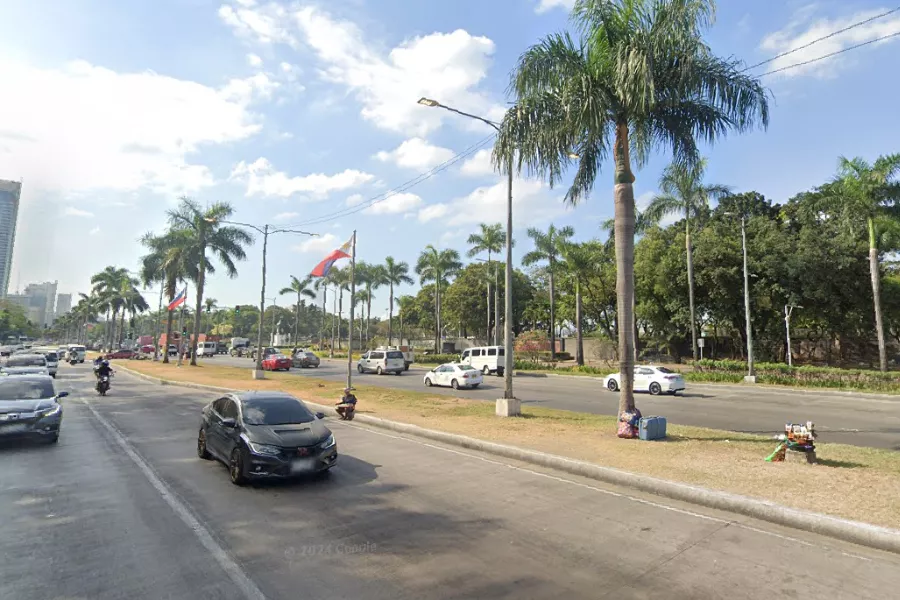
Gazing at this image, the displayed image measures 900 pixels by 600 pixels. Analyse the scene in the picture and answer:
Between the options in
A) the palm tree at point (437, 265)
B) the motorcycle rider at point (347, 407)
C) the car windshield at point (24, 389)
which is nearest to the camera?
the car windshield at point (24, 389)

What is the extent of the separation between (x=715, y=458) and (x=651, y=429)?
6.30 feet

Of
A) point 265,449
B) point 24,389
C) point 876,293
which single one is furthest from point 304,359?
point 876,293

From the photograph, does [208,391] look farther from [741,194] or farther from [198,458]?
[741,194]

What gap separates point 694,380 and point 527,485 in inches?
1051

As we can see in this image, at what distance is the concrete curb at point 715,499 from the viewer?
576 cm

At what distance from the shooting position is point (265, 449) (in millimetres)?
7582

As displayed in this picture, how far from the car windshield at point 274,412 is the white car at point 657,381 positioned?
786 inches

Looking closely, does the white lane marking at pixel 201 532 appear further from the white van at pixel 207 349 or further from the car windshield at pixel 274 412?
the white van at pixel 207 349

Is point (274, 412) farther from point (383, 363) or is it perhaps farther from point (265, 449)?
point (383, 363)

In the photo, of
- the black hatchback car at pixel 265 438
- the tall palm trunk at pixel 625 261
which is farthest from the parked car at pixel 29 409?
the tall palm trunk at pixel 625 261

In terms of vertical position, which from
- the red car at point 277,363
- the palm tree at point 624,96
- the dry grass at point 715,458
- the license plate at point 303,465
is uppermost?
the palm tree at point 624,96

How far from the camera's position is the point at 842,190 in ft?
103

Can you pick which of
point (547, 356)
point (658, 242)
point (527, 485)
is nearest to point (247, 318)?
point (547, 356)

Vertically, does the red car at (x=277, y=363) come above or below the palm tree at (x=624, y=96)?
below
